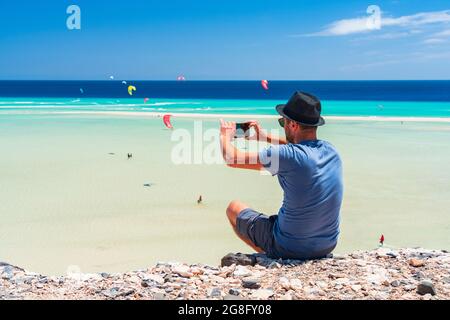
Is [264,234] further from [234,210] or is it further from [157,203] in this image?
[157,203]

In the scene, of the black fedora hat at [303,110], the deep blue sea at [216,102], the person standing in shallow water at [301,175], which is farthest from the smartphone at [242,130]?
the deep blue sea at [216,102]

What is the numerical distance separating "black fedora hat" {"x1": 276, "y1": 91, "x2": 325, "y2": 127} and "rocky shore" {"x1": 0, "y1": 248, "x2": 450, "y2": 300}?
938 mm

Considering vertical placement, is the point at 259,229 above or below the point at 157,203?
above

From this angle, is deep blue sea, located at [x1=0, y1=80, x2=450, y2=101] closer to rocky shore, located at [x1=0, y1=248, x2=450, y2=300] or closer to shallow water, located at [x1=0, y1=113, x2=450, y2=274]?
shallow water, located at [x1=0, y1=113, x2=450, y2=274]

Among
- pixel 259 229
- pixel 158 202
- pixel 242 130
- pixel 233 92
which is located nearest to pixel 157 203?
pixel 158 202

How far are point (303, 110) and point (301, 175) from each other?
0.41m

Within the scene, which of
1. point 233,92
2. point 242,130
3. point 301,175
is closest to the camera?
point 301,175

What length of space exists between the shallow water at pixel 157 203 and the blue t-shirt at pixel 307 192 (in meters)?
2.42

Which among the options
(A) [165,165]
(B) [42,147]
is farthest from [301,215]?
(B) [42,147]

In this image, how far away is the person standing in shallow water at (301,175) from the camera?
11.1 ft

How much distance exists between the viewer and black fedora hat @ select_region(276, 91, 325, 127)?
345cm

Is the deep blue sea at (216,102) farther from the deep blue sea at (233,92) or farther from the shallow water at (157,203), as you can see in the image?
the shallow water at (157,203)

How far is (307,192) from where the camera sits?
3.48m
